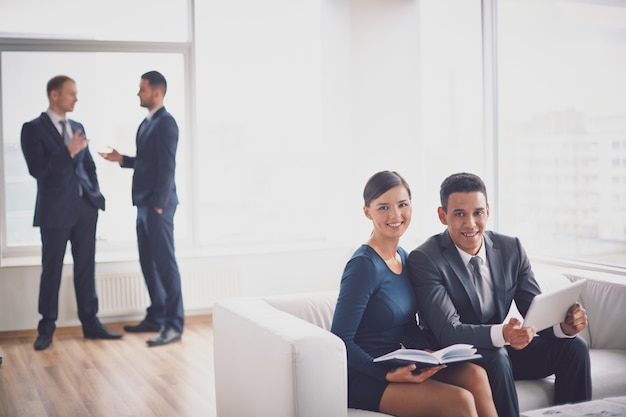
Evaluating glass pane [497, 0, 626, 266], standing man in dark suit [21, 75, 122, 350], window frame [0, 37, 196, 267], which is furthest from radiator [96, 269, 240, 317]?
glass pane [497, 0, 626, 266]

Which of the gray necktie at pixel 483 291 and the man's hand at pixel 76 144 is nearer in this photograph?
the gray necktie at pixel 483 291

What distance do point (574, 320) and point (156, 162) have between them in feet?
11.4

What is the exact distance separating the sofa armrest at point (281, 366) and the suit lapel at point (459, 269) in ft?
2.05

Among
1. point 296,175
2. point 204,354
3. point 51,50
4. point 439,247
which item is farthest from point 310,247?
point 439,247

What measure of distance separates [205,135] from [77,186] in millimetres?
1402

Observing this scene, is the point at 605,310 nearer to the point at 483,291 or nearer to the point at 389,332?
the point at 483,291

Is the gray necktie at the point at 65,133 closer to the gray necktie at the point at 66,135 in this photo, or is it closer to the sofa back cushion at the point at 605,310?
the gray necktie at the point at 66,135

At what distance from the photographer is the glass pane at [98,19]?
235 inches

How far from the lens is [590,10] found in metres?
4.76

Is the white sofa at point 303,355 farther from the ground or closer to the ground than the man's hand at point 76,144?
closer to the ground

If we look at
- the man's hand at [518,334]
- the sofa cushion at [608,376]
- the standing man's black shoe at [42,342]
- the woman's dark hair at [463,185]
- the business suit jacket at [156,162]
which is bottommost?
the standing man's black shoe at [42,342]

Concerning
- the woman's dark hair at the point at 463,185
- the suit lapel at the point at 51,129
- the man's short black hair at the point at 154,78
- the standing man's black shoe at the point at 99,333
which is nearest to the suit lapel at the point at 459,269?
the woman's dark hair at the point at 463,185

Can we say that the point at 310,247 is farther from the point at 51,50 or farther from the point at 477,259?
the point at 477,259

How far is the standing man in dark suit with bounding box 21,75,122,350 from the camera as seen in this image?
17.6ft
